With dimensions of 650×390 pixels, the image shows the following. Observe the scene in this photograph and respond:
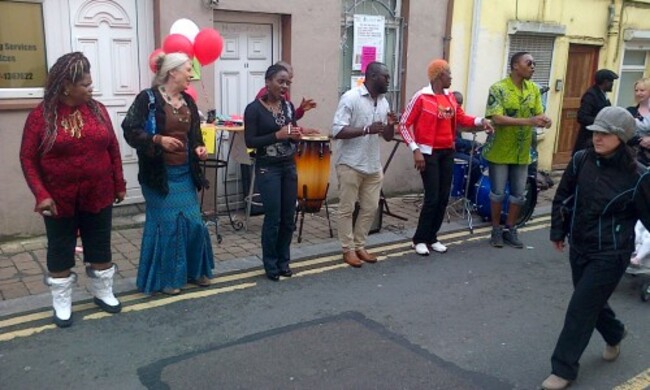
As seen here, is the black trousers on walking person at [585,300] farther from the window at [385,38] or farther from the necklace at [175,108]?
the window at [385,38]

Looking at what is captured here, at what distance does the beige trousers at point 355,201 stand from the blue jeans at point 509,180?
153 centimetres

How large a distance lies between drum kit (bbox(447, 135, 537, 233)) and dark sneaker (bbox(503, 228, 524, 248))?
0.35m

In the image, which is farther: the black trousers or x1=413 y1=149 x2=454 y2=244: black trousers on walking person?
x1=413 y1=149 x2=454 y2=244: black trousers on walking person

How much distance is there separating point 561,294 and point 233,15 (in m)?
4.85

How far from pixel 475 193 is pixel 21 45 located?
219 inches

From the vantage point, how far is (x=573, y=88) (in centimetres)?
1158

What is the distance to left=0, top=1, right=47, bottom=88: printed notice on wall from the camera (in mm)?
5965

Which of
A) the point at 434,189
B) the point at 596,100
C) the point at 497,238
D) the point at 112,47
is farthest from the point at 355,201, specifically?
the point at 596,100

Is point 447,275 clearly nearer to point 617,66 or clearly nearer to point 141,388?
point 141,388

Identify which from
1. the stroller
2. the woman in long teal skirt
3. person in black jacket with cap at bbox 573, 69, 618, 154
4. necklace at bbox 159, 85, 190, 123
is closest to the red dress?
the woman in long teal skirt

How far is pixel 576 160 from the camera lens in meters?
3.78

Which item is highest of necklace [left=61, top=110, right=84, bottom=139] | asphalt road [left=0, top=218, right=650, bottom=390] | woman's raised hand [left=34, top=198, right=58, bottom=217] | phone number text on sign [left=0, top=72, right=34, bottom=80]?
phone number text on sign [left=0, top=72, right=34, bottom=80]

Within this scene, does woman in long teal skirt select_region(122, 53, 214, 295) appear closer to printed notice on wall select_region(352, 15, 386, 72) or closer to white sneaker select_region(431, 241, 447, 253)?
white sneaker select_region(431, 241, 447, 253)

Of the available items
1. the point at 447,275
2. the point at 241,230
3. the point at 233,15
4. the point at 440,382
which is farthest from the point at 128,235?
the point at 440,382
